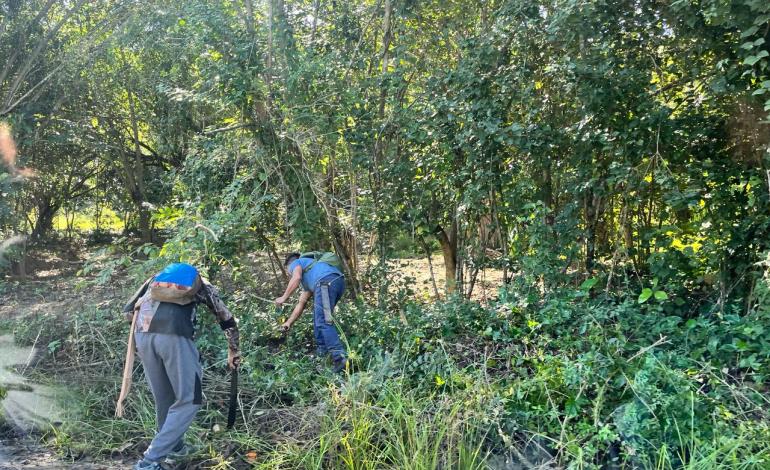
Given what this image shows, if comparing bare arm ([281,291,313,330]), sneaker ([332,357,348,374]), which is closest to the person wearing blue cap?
sneaker ([332,357,348,374])

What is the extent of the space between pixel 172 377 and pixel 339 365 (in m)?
1.82

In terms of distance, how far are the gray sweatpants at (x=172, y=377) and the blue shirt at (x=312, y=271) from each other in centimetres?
185

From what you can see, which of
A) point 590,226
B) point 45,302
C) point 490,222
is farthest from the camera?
point 45,302

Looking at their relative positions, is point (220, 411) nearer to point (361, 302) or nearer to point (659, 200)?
point (361, 302)

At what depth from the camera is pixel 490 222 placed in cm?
694

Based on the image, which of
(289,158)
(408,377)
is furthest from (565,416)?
(289,158)

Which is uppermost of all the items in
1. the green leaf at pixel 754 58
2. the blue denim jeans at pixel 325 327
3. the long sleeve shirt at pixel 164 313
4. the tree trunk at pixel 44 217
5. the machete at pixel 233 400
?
the green leaf at pixel 754 58

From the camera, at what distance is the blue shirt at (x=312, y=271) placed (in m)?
6.20

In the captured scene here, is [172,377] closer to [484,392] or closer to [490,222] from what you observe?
[484,392]

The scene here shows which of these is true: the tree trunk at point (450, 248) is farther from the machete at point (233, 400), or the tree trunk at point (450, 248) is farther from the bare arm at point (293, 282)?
the machete at point (233, 400)

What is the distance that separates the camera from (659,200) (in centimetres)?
616

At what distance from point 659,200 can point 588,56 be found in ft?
4.97

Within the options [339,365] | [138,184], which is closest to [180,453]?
[339,365]

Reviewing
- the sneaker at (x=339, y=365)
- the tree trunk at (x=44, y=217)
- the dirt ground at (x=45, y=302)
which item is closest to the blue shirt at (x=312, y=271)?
the sneaker at (x=339, y=365)
